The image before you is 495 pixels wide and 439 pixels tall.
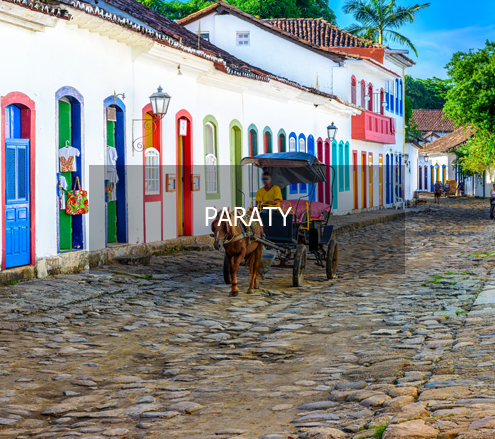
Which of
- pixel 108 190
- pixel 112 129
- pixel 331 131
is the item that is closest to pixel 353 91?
pixel 331 131

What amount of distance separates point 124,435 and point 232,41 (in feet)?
87.6

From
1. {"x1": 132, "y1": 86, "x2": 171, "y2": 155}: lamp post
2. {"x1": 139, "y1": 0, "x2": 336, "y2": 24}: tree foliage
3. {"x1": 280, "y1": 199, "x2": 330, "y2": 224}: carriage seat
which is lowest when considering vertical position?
{"x1": 280, "y1": 199, "x2": 330, "y2": 224}: carriage seat

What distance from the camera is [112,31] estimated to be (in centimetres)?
1273

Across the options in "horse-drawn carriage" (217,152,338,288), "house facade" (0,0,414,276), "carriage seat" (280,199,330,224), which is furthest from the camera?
"carriage seat" (280,199,330,224)

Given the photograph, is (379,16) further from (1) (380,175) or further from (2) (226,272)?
(2) (226,272)

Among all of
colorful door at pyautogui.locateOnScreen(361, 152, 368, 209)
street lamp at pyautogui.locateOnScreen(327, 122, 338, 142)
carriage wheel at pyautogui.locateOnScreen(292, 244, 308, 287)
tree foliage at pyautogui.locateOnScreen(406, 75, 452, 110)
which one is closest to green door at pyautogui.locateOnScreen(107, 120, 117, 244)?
carriage wheel at pyautogui.locateOnScreen(292, 244, 308, 287)

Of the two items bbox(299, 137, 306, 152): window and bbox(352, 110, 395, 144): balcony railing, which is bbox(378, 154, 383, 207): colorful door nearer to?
bbox(352, 110, 395, 144): balcony railing

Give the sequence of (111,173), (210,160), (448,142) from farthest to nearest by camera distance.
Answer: (448,142) → (210,160) → (111,173)

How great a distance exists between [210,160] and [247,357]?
11.5m

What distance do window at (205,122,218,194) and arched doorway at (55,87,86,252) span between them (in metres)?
5.71

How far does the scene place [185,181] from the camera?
16656 millimetres

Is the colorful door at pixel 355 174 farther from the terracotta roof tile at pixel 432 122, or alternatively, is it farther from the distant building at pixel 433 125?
the terracotta roof tile at pixel 432 122

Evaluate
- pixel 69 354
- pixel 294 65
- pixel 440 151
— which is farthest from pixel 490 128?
pixel 69 354

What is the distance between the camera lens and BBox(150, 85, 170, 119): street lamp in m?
14.0
